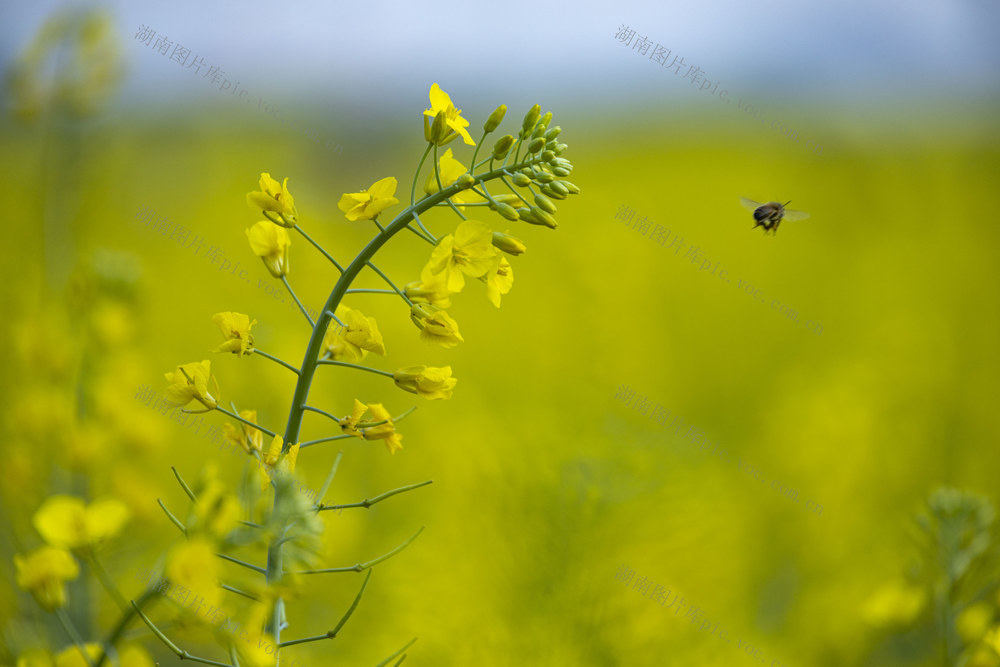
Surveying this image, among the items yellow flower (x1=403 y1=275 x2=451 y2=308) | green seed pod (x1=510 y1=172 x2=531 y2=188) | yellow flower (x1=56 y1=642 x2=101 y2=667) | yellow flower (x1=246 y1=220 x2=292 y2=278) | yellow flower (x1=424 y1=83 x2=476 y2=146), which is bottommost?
yellow flower (x1=56 y1=642 x2=101 y2=667)

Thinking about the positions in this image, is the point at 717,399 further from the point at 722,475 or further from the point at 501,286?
the point at 501,286

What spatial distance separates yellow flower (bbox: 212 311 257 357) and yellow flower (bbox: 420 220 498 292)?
30 cm

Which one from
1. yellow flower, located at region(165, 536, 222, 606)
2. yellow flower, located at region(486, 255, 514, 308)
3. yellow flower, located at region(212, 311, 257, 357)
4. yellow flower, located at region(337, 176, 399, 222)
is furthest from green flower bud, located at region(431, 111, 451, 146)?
yellow flower, located at region(165, 536, 222, 606)

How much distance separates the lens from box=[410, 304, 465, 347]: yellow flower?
1.03 metres

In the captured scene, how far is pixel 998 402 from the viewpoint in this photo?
14.3 ft

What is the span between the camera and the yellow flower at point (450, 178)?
3.44 feet

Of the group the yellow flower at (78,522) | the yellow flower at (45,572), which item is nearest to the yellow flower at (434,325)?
the yellow flower at (78,522)

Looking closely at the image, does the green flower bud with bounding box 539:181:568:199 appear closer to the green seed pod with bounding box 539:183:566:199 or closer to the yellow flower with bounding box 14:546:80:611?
the green seed pod with bounding box 539:183:566:199

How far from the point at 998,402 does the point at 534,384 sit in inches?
130

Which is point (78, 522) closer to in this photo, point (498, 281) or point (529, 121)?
point (498, 281)

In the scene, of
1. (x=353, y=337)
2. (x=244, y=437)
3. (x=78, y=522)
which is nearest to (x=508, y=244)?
(x=353, y=337)

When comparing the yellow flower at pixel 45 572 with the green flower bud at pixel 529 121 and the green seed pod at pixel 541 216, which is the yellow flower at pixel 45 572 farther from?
the green flower bud at pixel 529 121

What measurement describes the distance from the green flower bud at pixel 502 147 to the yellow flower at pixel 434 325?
10.9 inches

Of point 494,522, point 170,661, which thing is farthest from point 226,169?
point 494,522
